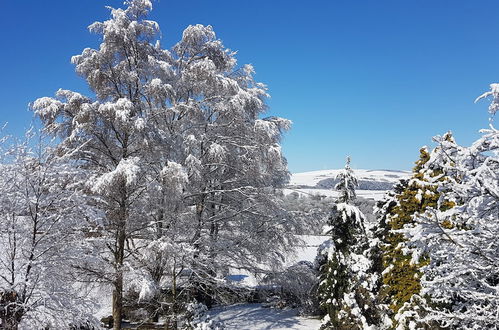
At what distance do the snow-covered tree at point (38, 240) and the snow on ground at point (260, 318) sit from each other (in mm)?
5916

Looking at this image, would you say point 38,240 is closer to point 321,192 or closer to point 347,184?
point 347,184

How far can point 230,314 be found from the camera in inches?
585

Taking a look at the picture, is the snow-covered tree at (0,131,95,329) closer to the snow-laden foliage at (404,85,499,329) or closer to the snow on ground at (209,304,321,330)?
the snow on ground at (209,304,321,330)

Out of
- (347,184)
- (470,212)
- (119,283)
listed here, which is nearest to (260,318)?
(119,283)

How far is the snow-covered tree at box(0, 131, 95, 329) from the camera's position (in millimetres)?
6734

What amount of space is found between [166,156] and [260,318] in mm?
7275

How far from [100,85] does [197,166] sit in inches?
153

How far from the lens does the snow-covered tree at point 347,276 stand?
10.3 m

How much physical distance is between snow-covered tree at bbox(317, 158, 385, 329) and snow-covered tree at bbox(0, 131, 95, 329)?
640 centimetres

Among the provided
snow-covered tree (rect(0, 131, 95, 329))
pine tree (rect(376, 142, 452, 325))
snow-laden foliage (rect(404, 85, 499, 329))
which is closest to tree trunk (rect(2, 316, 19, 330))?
snow-covered tree (rect(0, 131, 95, 329))

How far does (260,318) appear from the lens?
1416 cm

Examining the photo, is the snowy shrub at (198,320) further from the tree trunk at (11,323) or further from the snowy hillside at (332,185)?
the snowy hillside at (332,185)

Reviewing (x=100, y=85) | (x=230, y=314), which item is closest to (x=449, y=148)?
(x=100, y=85)

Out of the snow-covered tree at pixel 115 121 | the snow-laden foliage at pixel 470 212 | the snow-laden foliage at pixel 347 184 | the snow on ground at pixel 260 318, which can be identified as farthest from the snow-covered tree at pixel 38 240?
the snow-laden foliage at pixel 347 184
